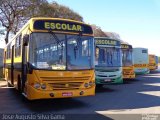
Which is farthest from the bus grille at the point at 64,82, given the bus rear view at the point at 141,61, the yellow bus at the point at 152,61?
the yellow bus at the point at 152,61

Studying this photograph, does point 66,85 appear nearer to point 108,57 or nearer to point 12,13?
point 108,57

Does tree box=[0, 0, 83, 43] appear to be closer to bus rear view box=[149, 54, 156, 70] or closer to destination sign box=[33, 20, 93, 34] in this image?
bus rear view box=[149, 54, 156, 70]

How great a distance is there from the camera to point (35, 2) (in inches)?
1358

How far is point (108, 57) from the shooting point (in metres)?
17.5

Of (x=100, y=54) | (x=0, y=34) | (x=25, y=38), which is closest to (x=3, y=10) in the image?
(x=0, y=34)

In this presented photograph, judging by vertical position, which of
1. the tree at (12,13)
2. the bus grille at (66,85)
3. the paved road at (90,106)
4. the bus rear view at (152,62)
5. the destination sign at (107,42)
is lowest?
the paved road at (90,106)

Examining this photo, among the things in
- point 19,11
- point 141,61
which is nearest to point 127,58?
point 141,61

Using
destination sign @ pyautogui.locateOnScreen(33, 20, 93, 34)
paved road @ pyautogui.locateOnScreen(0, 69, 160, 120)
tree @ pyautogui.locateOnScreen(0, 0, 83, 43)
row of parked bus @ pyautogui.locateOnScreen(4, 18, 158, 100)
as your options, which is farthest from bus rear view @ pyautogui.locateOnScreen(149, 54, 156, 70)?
row of parked bus @ pyautogui.locateOnScreen(4, 18, 158, 100)

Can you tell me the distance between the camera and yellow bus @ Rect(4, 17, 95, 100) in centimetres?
1100

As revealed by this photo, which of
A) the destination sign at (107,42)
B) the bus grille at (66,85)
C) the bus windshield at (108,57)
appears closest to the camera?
the bus grille at (66,85)

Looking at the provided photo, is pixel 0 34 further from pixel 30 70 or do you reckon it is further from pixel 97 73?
pixel 30 70

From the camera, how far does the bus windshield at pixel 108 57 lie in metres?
17.2

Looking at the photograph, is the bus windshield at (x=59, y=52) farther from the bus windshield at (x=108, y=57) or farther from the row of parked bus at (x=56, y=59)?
the bus windshield at (x=108, y=57)

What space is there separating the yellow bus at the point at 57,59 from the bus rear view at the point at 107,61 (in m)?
4.87
